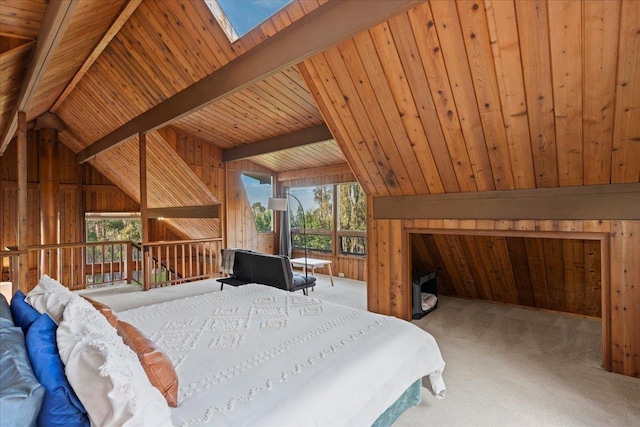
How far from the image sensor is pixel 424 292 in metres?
4.29

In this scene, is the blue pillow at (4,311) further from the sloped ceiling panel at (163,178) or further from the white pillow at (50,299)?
the sloped ceiling panel at (163,178)

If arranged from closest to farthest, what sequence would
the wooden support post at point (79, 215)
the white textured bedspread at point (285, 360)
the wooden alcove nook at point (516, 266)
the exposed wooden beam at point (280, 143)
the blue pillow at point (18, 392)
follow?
the blue pillow at point (18, 392), the white textured bedspread at point (285, 360), the wooden alcove nook at point (516, 266), the exposed wooden beam at point (280, 143), the wooden support post at point (79, 215)

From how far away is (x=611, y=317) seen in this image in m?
2.50

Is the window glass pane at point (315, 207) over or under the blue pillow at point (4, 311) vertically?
over

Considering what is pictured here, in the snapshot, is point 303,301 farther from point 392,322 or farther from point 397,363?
point 397,363

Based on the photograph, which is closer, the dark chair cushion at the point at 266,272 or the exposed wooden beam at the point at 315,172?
the dark chair cushion at the point at 266,272

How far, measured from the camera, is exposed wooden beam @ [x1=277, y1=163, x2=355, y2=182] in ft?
19.8

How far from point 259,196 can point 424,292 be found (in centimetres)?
430

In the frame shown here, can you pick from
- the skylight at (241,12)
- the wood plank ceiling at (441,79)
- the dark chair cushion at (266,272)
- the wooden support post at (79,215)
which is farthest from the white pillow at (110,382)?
the wooden support post at (79,215)

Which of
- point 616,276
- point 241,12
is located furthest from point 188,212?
point 616,276

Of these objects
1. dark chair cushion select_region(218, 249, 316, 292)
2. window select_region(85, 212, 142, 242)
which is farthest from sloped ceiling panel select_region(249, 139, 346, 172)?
window select_region(85, 212, 142, 242)

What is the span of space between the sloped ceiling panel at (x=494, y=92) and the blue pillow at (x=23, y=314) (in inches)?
95.2

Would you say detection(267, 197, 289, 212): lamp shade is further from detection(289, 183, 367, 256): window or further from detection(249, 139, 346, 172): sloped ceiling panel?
detection(289, 183, 367, 256): window

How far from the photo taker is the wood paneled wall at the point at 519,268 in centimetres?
354
